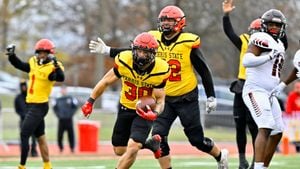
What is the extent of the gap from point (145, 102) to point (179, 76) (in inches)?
48.4

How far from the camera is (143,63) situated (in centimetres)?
914

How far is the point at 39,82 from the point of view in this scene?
42.1 feet

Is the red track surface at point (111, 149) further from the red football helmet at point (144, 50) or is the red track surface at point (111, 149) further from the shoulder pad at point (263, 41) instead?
the red football helmet at point (144, 50)

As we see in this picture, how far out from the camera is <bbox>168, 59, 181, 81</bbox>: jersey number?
1023cm

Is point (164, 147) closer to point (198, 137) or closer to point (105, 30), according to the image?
point (198, 137)

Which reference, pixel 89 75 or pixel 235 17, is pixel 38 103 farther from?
pixel 89 75

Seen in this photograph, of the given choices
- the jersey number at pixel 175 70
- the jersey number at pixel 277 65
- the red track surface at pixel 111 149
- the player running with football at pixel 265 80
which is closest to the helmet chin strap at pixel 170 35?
the jersey number at pixel 175 70

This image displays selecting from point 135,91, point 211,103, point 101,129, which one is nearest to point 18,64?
point 211,103

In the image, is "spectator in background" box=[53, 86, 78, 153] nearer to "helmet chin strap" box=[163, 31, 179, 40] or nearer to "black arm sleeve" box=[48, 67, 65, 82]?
"black arm sleeve" box=[48, 67, 65, 82]

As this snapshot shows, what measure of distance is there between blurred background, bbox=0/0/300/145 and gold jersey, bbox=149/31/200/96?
46.2ft

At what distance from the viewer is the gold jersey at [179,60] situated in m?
10.2

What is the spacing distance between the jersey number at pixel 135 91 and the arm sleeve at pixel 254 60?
50.0 inches

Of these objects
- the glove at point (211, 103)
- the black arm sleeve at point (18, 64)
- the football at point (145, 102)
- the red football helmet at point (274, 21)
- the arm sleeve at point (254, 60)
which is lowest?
the glove at point (211, 103)

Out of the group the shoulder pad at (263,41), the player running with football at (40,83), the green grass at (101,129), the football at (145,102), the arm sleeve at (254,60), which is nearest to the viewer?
the football at (145,102)
